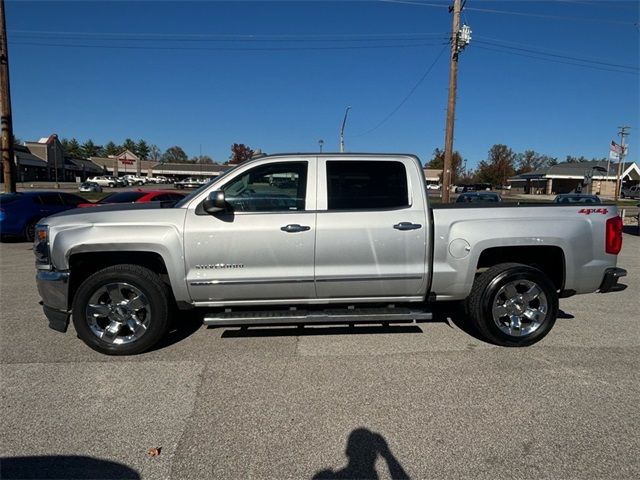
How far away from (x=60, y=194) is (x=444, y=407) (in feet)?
44.9

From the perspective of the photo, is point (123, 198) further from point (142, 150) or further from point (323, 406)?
point (142, 150)

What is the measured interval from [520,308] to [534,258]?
67 centimetres

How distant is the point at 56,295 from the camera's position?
4164mm

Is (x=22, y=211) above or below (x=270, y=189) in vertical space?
below

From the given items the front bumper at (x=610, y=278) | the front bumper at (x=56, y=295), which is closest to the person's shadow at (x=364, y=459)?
the front bumper at (x=56, y=295)

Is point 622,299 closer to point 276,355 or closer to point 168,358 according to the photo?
point 276,355

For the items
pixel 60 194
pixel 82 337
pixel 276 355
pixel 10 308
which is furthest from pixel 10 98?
pixel 276 355

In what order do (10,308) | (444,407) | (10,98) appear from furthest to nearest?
(10,98), (10,308), (444,407)

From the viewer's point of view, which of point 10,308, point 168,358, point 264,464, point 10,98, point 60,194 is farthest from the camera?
point 10,98

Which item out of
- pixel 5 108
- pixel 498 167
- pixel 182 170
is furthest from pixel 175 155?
pixel 5 108

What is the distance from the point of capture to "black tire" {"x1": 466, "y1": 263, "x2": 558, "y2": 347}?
14.5 feet

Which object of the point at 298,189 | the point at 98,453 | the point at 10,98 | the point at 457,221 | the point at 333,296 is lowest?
the point at 98,453

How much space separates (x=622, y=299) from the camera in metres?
6.59

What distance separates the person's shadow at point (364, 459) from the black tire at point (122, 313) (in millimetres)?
2280
